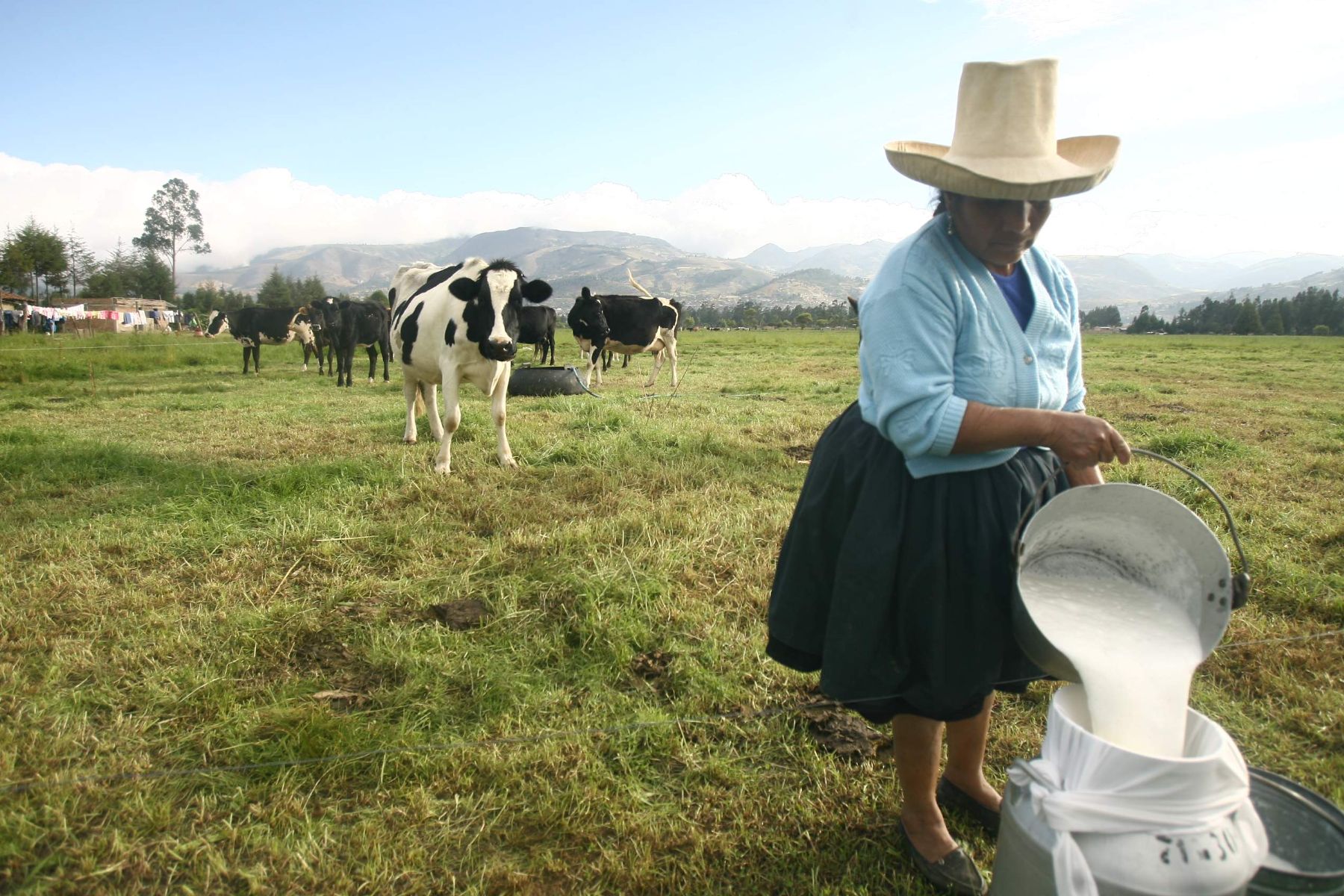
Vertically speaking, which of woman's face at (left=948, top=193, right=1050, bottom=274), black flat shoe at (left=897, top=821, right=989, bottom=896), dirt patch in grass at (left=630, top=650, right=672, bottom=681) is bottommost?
black flat shoe at (left=897, top=821, right=989, bottom=896)

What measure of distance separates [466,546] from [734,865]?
8.49 ft

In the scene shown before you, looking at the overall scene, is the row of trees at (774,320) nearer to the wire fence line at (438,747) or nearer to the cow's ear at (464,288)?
the cow's ear at (464,288)

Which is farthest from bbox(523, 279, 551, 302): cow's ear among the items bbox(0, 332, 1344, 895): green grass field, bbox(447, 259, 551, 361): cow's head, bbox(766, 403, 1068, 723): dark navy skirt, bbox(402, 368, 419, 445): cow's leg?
bbox(766, 403, 1068, 723): dark navy skirt

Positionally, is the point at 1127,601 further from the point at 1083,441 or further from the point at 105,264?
the point at 105,264

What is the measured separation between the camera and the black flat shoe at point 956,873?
1.97 meters

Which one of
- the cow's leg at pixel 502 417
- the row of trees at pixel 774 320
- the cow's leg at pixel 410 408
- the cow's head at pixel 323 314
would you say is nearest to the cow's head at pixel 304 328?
the cow's head at pixel 323 314

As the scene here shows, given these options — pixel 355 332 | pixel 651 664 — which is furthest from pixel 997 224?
pixel 355 332

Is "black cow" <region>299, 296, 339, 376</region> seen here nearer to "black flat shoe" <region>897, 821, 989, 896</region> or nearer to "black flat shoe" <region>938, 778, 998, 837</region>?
"black flat shoe" <region>938, 778, 998, 837</region>

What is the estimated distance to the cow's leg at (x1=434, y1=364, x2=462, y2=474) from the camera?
6.19 m

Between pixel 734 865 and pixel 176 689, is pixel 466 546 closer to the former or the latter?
pixel 176 689

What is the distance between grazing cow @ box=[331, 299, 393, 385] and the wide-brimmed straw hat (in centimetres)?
1410

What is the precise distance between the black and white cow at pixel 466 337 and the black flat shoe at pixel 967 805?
4511mm

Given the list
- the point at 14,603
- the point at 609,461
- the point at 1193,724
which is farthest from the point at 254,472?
the point at 1193,724

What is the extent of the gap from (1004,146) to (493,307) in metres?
5.36
